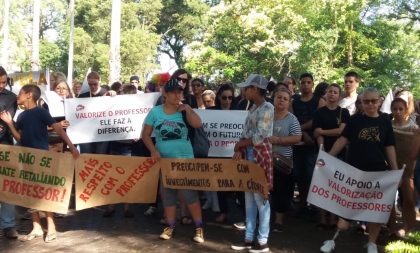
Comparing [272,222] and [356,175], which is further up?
[356,175]

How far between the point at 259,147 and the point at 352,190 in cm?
117

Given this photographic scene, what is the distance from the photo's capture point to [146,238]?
648 centimetres

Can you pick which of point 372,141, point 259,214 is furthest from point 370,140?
point 259,214

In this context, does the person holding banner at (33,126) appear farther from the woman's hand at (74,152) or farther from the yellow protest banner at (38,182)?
the yellow protest banner at (38,182)

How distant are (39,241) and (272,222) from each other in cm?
307

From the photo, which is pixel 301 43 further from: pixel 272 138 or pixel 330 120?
pixel 272 138

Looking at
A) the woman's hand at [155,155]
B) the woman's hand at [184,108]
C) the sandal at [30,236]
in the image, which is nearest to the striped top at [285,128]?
the woman's hand at [184,108]

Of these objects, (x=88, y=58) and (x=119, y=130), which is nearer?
(x=119, y=130)

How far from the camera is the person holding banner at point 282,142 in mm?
6328

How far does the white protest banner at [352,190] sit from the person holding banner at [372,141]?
0.12 metres

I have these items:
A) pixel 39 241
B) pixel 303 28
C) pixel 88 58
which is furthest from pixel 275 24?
pixel 39 241

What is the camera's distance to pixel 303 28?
27844mm

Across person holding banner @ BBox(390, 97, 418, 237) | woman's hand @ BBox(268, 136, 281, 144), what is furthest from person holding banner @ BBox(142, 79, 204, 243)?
person holding banner @ BBox(390, 97, 418, 237)

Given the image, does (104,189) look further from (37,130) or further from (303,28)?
(303,28)
